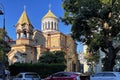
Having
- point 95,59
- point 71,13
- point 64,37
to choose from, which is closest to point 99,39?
point 71,13

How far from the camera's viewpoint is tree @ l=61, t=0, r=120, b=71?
38.5m

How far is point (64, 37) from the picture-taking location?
373 ft

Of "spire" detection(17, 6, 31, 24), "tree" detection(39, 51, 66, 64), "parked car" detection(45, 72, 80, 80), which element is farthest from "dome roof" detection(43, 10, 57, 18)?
"parked car" detection(45, 72, 80, 80)

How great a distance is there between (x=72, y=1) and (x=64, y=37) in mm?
72987

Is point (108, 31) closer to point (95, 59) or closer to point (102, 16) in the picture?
point (102, 16)

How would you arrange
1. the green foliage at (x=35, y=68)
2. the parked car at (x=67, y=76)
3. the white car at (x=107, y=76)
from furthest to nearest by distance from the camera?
1. the green foliage at (x=35, y=68)
2. the parked car at (x=67, y=76)
3. the white car at (x=107, y=76)

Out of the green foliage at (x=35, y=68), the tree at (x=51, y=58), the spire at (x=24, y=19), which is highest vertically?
the spire at (x=24, y=19)

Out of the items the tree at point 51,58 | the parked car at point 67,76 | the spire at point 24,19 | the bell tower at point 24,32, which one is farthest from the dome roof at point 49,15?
the parked car at point 67,76

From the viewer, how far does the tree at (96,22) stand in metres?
38.5

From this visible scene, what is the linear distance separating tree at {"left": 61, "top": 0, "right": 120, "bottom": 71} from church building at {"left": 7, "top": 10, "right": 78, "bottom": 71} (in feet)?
171

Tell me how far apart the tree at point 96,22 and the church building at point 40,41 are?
52081 mm

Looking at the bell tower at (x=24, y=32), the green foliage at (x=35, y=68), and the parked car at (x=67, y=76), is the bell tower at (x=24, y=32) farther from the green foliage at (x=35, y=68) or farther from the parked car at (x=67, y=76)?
the parked car at (x=67, y=76)

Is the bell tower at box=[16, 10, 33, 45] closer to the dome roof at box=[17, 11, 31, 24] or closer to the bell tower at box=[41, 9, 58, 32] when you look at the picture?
the dome roof at box=[17, 11, 31, 24]

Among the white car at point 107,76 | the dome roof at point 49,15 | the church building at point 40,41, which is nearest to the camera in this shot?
the white car at point 107,76
